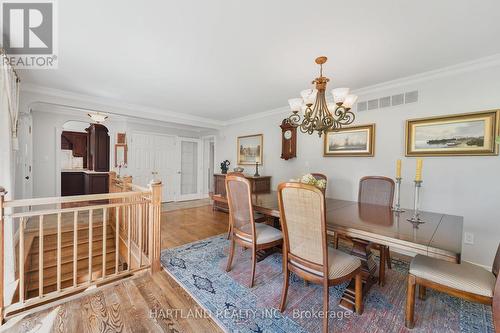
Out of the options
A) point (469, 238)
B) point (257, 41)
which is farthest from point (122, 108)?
point (469, 238)

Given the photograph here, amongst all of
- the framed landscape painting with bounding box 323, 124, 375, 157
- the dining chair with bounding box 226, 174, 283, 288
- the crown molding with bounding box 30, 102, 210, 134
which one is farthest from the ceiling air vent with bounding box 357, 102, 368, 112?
the crown molding with bounding box 30, 102, 210, 134

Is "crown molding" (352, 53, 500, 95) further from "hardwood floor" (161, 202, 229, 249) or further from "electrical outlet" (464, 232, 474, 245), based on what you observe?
"hardwood floor" (161, 202, 229, 249)

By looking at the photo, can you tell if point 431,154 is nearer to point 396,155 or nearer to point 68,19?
point 396,155

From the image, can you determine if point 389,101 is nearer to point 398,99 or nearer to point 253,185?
point 398,99

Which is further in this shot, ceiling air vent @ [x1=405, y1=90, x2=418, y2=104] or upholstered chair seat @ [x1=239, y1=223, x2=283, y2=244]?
ceiling air vent @ [x1=405, y1=90, x2=418, y2=104]

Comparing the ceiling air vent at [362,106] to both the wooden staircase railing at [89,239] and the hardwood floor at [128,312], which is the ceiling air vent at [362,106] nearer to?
the wooden staircase railing at [89,239]

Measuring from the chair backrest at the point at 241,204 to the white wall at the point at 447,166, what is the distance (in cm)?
195

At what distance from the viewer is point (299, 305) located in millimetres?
1781

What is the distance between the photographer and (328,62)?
7.70 ft

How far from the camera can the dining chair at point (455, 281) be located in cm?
131

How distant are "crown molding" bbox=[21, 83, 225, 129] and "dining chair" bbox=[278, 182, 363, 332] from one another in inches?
146

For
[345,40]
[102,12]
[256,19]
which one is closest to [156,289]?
[102,12]

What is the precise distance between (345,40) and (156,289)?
9.59 ft

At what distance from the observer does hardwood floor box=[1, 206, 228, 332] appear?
1525mm
